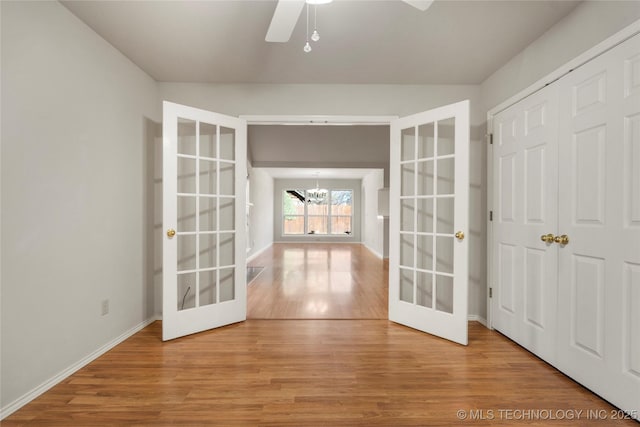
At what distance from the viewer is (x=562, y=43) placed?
7.10 feet

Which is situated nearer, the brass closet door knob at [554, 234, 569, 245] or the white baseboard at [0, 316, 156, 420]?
the white baseboard at [0, 316, 156, 420]

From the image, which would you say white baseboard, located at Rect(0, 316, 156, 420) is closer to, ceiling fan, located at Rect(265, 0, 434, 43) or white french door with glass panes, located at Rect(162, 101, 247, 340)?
white french door with glass panes, located at Rect(162, 101, 247, 340)

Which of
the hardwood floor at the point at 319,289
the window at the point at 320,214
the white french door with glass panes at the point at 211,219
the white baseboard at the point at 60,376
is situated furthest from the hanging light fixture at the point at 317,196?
the white baseboard at the point at 60,376

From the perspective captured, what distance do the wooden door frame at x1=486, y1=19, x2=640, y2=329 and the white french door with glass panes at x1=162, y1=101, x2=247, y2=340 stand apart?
2344 mm

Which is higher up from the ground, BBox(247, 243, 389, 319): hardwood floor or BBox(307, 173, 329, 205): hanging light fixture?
BBox(307, 173, 329, 205): hanging light fixture

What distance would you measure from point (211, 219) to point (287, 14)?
199 cm

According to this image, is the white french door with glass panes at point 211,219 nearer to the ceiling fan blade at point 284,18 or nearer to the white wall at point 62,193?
the white wall at point 62,193

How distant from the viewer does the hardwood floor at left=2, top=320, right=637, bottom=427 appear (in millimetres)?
1661

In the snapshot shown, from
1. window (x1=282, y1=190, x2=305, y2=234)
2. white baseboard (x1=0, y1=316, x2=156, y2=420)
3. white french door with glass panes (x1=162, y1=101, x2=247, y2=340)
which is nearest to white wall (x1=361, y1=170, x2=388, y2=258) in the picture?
window (x1=282, y1=190, x2=305, y2=234)

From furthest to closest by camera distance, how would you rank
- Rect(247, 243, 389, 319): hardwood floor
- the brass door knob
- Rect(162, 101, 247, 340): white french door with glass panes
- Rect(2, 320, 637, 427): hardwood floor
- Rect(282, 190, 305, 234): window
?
Rect(282, 190, 305, 234): window
Rect(247, 243, 389, 319): hardwood floor
Rect(162, 101, 247, 340): white french door with glass panes
the brass door knob
Rect(2, 320, 637, 427): hardwood floor

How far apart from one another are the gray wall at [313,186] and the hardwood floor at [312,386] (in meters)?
8.62

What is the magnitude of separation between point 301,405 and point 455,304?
155cm

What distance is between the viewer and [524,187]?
2.49 metres

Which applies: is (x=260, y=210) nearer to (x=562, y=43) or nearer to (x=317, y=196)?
(x=317, y=196)
